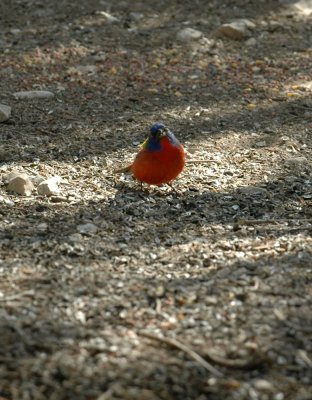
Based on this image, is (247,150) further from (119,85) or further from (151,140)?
(119,85)

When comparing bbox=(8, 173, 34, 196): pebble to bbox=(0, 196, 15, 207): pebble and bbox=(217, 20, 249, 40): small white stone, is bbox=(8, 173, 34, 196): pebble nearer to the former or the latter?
bbox=(0, 196, 15, 207): pebble

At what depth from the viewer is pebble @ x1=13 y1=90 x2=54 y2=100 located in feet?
20.5

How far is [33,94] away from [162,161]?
2.06 metres

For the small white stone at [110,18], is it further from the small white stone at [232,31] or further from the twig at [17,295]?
the twig at [17,295]

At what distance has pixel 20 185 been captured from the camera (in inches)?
180

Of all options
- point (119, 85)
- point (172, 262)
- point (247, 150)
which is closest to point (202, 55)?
point (119, 85)

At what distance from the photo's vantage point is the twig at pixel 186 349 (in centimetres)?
293

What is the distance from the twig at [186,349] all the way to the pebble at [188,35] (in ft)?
15.8

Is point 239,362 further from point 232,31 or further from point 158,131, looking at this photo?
point 232,31

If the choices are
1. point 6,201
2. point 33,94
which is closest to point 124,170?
point 6,201

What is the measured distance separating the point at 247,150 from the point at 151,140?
1.09m

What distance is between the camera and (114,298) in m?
3.36

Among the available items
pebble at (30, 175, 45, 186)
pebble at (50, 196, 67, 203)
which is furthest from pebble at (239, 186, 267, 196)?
pebble at (30, 175, 45, 186)

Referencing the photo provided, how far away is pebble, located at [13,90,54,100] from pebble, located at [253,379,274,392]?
3.92m
